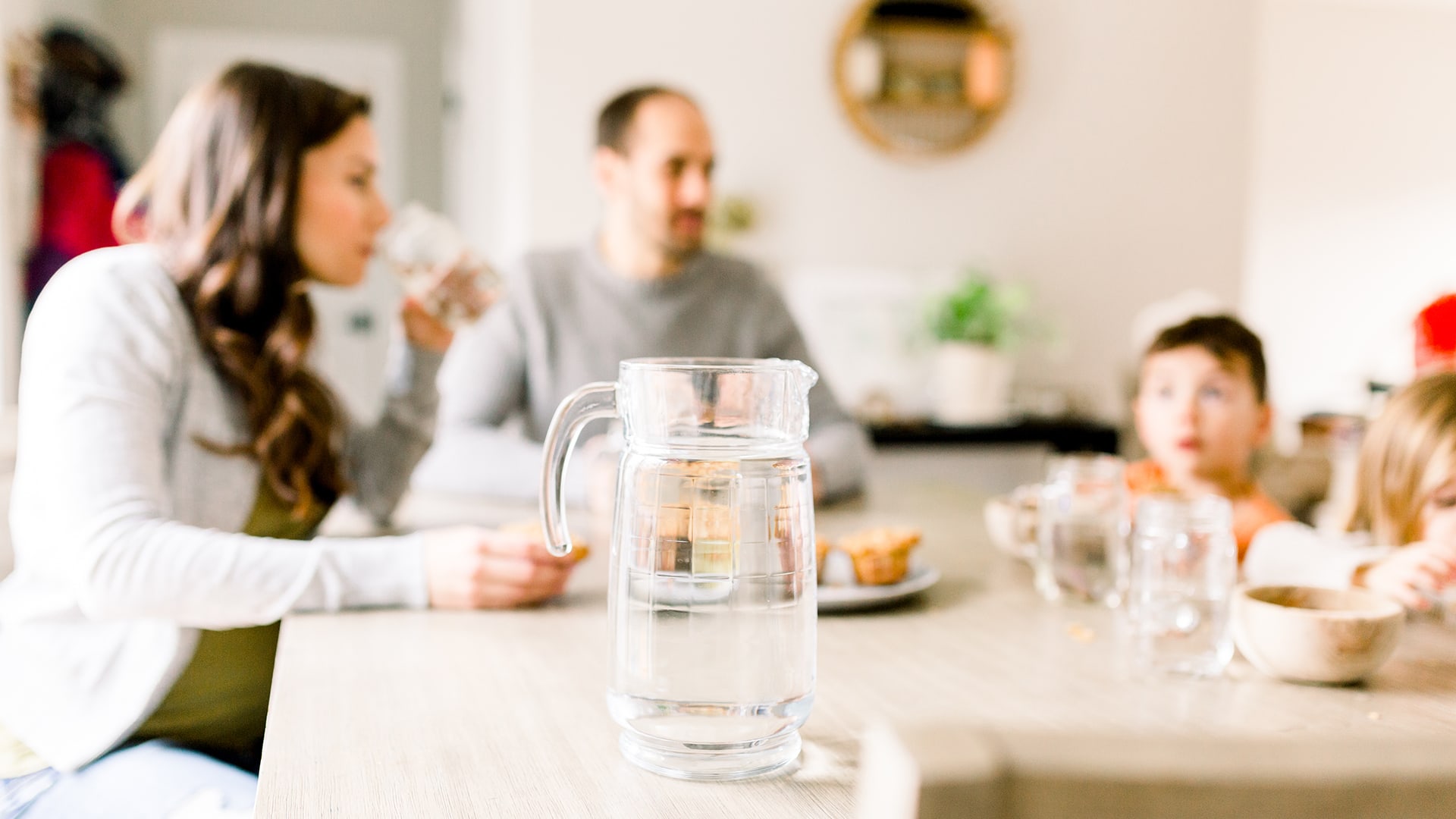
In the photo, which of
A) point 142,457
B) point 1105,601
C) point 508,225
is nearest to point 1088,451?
point 508,225

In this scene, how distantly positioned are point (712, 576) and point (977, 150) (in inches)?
134

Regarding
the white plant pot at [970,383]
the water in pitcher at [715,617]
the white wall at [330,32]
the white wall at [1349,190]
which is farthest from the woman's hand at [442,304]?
the white wall at [1349,190]

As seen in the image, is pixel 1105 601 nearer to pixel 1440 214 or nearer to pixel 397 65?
pixel 397 65

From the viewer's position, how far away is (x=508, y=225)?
11.6 feet

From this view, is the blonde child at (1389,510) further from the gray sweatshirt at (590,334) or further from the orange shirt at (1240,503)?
the gray sweatshirt at (590,334)

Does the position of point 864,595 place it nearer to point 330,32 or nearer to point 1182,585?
point 1182,585

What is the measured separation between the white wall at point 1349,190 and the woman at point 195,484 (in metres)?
6.15

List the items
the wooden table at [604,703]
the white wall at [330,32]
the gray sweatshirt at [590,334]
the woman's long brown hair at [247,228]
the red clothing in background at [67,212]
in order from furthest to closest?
the white wall at [330,32], the red clothing in background at [67,212], the gray sweatshirt at [590,334], the woman's long brown hair at [247,228], the wooden table at [604,703]

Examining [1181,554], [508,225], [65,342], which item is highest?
[508,225]

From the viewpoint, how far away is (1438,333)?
1328 mm

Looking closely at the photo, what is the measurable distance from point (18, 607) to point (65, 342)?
0.27m

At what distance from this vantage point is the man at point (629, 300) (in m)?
2.11

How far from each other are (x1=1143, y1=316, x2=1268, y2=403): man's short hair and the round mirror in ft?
7.37

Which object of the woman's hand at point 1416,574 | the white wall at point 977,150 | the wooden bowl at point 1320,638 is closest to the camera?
the wooden bowl at point 1320,638
